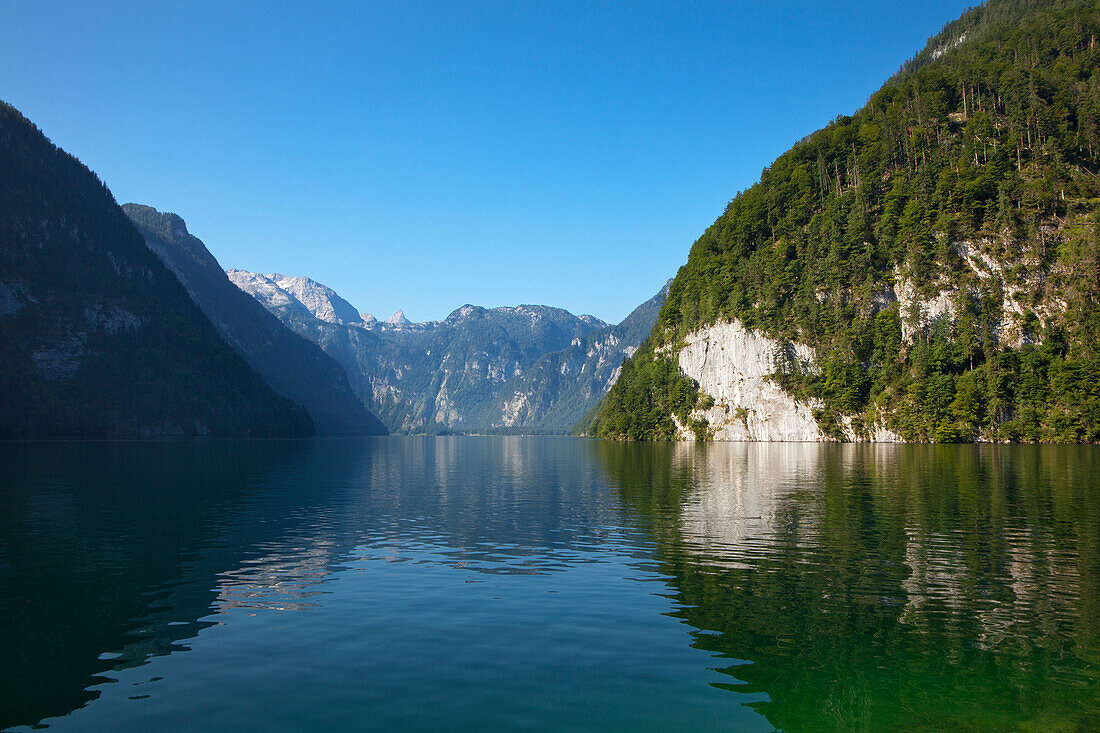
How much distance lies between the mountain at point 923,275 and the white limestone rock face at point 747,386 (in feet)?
1.33

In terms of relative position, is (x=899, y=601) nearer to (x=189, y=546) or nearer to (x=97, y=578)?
(x=97, y=578)

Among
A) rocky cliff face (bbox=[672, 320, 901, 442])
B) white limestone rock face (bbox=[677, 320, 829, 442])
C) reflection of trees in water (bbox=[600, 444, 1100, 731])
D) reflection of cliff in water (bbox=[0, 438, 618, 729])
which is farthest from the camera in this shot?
white limestone rock face (bbox=[677, 320, 829, 442])

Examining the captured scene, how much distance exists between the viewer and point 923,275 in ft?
435

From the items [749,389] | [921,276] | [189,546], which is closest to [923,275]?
[921,276]

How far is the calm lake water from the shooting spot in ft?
41.4

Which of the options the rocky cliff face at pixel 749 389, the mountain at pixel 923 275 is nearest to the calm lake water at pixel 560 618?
the mountain at pixel 923 275

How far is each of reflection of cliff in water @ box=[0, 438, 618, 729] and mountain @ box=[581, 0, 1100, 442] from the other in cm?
9633

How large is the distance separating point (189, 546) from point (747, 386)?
14396 centimetres

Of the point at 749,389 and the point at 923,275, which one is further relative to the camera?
the point at 749,389

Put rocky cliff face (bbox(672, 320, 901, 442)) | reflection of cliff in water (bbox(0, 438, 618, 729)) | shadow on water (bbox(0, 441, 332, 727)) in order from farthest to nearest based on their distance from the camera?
rocky cliff face (bbox(672, 320, 901, 442)) → reflection of cliff in water (bbox(0, 438, 618, 729)) → shadow on water (bbox(0, 441, 332, 727))

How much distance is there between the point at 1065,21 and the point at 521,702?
232m

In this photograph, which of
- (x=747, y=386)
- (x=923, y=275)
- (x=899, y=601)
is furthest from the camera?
(x=747, y=386)

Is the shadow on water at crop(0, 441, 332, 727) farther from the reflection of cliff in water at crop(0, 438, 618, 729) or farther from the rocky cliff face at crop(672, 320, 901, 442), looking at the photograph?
the rocky cliff face at crop(672, 320, 901, 442)

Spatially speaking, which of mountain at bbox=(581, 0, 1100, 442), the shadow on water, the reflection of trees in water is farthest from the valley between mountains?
the shadow on water
